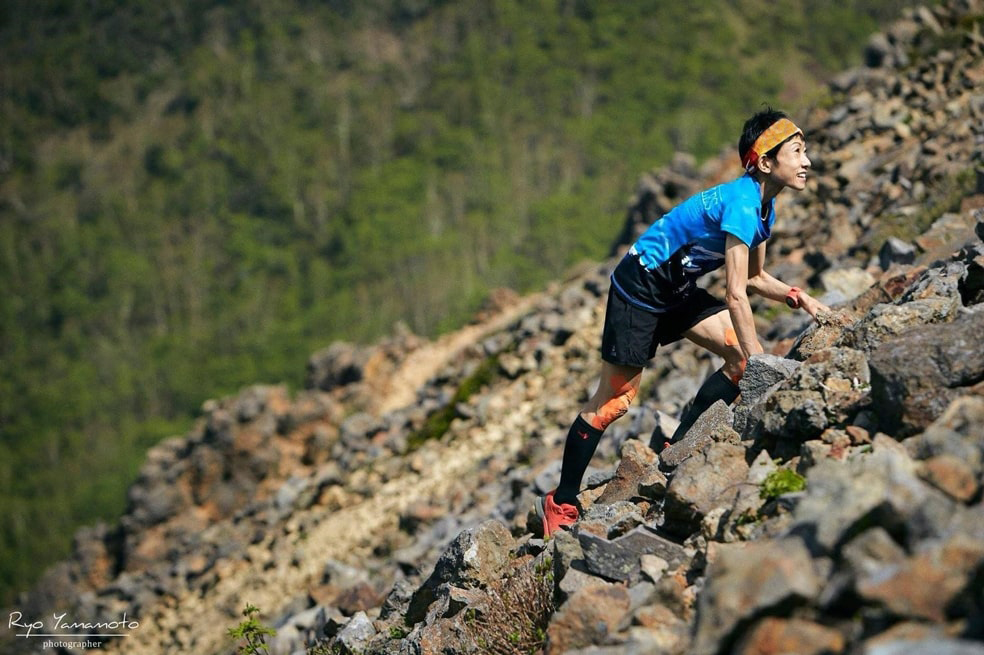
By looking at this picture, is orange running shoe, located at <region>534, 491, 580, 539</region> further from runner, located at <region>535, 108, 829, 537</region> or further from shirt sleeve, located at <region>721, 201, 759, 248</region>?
shirt sleeve, located at <region>721, 201, 759, 248</region>

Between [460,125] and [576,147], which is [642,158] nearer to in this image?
[576,147]

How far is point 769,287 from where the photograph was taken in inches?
239

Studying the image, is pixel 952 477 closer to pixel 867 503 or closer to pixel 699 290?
pixel 867 503

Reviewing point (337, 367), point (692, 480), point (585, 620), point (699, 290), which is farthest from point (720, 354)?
point (337, 367)

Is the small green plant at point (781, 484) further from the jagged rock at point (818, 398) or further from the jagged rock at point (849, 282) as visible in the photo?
the jagged rock at point (849, 282)

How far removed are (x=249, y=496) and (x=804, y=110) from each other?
15.3 m

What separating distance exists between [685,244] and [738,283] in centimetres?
45

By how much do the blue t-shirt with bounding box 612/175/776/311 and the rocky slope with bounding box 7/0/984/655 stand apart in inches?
25.1

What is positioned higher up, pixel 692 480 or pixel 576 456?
pixel 692 480

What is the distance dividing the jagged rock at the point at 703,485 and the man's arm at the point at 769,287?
4.34 ft

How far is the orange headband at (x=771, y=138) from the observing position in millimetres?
5582

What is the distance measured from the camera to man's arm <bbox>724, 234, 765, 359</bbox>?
5.51 metres

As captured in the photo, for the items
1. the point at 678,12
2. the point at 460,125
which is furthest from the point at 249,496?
the point at 678,12

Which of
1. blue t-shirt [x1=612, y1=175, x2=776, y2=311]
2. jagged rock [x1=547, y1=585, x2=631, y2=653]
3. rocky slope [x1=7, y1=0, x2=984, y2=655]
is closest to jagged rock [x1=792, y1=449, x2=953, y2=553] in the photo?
rocky slope [x1=7, y1=0, x2=984, y2=655]
